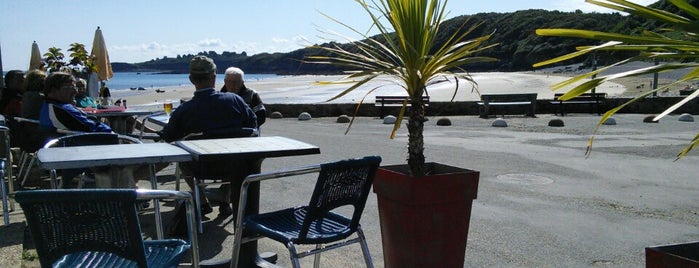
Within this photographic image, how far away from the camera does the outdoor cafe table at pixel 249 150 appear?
339 centimetres

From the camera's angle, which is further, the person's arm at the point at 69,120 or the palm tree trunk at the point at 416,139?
the person's arm at the point at 69,120

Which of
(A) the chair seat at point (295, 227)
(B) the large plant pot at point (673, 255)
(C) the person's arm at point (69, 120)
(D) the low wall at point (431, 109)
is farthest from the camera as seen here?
(D) the low wall at point (431, 109)

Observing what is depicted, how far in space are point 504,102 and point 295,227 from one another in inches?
732

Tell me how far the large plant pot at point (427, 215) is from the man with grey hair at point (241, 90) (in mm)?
3414

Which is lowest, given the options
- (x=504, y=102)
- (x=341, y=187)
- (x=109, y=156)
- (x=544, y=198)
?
(x=544, y=198)

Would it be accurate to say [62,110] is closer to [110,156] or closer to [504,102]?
[110,156]

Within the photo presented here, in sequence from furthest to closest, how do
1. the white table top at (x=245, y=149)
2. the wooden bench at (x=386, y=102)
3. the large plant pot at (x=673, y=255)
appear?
1. the wooden bench at (x=386, y=102)
2. the white table top at (x=245, y=149)
3. the large plant pot at (x=673, y=255)

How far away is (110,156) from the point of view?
323 centimetres

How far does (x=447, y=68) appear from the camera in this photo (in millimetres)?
3838

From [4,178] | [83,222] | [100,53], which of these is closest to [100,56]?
[100,53]

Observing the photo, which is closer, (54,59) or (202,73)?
(202,73)

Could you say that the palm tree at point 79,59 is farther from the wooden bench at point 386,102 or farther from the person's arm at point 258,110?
the wooden bench at point 386,102

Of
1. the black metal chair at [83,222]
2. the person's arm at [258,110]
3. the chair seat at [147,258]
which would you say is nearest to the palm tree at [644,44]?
the black metal chair at [83,222]

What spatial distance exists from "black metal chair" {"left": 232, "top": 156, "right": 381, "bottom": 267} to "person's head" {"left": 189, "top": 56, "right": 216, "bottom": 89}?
191 cm
